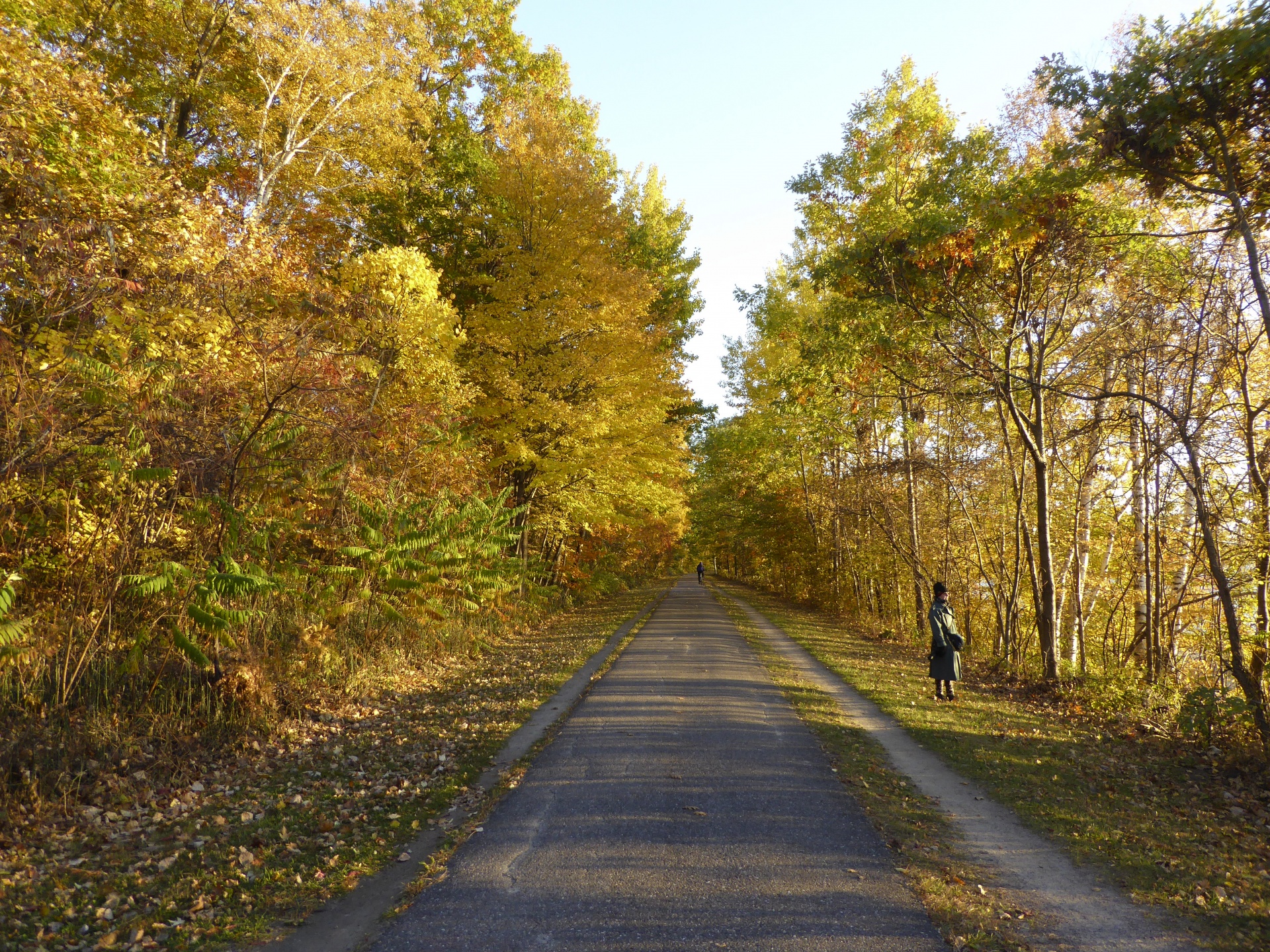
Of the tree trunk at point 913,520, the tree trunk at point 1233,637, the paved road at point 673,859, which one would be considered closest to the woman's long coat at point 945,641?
the tree trunk at point 1233,637

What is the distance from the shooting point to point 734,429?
101 ft

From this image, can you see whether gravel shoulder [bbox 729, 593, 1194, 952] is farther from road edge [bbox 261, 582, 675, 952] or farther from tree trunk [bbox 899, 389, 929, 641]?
tree trunk [bbox 899, 389, 929, 641]

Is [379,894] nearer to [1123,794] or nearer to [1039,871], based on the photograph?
[1039,871]

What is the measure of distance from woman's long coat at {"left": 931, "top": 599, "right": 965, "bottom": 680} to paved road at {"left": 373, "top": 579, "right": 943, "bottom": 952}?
3625 millimetres

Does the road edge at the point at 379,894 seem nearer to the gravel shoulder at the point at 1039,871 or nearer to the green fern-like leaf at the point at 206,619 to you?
the green fern-like leaf at the point at 206,619

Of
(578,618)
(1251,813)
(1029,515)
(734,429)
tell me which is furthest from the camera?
(734,429)

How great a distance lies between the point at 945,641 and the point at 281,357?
10536 mm

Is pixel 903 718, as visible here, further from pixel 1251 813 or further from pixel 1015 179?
pixel 1015 179

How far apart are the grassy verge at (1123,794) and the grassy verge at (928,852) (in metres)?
0.89

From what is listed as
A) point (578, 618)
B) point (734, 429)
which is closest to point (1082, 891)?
point (578, 618)

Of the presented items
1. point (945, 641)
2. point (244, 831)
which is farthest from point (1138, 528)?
point (244, 831)

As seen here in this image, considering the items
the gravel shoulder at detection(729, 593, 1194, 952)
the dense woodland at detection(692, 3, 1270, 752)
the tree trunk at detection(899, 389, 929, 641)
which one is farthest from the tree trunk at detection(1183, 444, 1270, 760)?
the tree trunk at detection(899, 389, 929, 641)

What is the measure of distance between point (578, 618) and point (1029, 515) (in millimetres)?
13012

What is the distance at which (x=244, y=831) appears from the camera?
5.31 m
